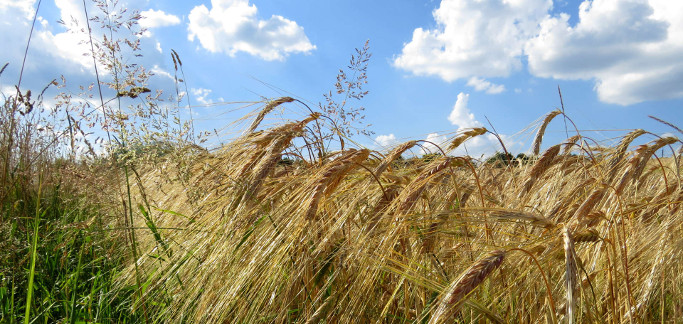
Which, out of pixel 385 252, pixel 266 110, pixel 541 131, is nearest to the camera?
pixel 385 252

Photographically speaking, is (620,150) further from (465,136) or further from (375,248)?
(375,248)

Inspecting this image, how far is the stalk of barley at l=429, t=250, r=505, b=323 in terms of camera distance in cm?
83

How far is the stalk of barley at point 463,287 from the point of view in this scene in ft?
2.72

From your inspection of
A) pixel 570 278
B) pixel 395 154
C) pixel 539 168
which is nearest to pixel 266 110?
pixel 395 154

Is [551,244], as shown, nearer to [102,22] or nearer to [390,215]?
[390,215]

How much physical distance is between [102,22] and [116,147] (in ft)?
3.30

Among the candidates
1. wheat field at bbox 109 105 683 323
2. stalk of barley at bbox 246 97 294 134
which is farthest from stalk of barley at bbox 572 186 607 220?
stalk of barley at bbox 246 97 294 134

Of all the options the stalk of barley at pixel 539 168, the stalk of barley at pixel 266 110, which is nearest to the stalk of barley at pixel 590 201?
the stalk of barley at pixel 539 168

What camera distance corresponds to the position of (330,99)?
3203 millimetres

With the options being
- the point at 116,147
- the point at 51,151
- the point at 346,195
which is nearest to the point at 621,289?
the point at 346,195

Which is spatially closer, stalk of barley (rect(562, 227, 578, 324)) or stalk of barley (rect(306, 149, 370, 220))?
stalk of barley (rect(562, 227, 578, 324))

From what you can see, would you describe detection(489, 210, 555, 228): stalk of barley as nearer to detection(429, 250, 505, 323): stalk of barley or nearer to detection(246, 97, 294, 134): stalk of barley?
detection(429, 250, 505, 323): stalk of barley

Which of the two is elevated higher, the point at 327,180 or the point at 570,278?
the point at 327,180

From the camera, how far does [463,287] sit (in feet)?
2.85
